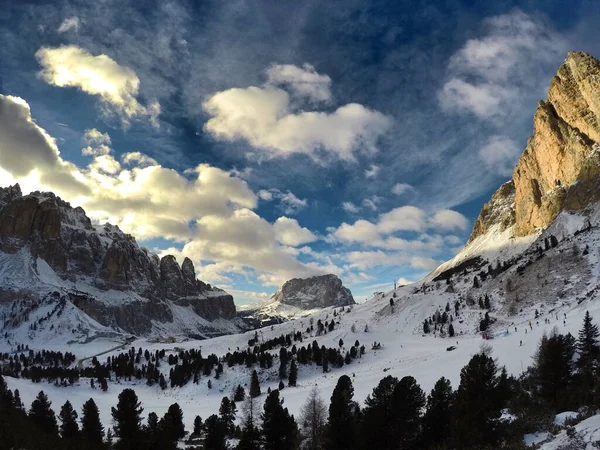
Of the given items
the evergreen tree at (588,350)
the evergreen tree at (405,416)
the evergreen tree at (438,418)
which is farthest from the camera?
the evergreen tree at (588,350)

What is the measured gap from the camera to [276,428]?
42.1 m

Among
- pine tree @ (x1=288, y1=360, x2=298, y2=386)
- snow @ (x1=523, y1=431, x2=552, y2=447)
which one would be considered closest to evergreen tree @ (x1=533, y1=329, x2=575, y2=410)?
snow @ (x1=523, y1=431, x2=552, y2=447)

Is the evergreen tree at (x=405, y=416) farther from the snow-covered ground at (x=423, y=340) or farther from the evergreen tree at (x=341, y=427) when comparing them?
the snow-covered ground at (x=423, y=340)

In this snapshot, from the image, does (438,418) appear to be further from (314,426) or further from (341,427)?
(314,426)

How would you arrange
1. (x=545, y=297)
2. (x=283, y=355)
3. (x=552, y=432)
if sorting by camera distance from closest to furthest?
(x=552, y=432) < (x=545, y=297) < (x=283, y=355)

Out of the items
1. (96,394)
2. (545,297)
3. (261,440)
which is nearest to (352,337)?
(545,297)

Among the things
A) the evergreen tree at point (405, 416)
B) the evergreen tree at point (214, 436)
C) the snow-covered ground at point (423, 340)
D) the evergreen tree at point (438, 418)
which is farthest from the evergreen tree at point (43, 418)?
the evergreen tree at point (438, 418)

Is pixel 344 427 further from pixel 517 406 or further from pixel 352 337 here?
pixel 352 337

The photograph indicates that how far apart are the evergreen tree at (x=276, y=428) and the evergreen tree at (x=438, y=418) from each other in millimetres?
13457

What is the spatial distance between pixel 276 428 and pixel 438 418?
1554 cm

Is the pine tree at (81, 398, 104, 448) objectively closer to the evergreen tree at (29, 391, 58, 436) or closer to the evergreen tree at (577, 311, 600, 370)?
the evergreen tree at (29, 391, 58, 436)

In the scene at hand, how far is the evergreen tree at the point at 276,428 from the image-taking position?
4156cm

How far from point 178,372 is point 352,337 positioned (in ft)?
232

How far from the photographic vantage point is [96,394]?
140875mm
